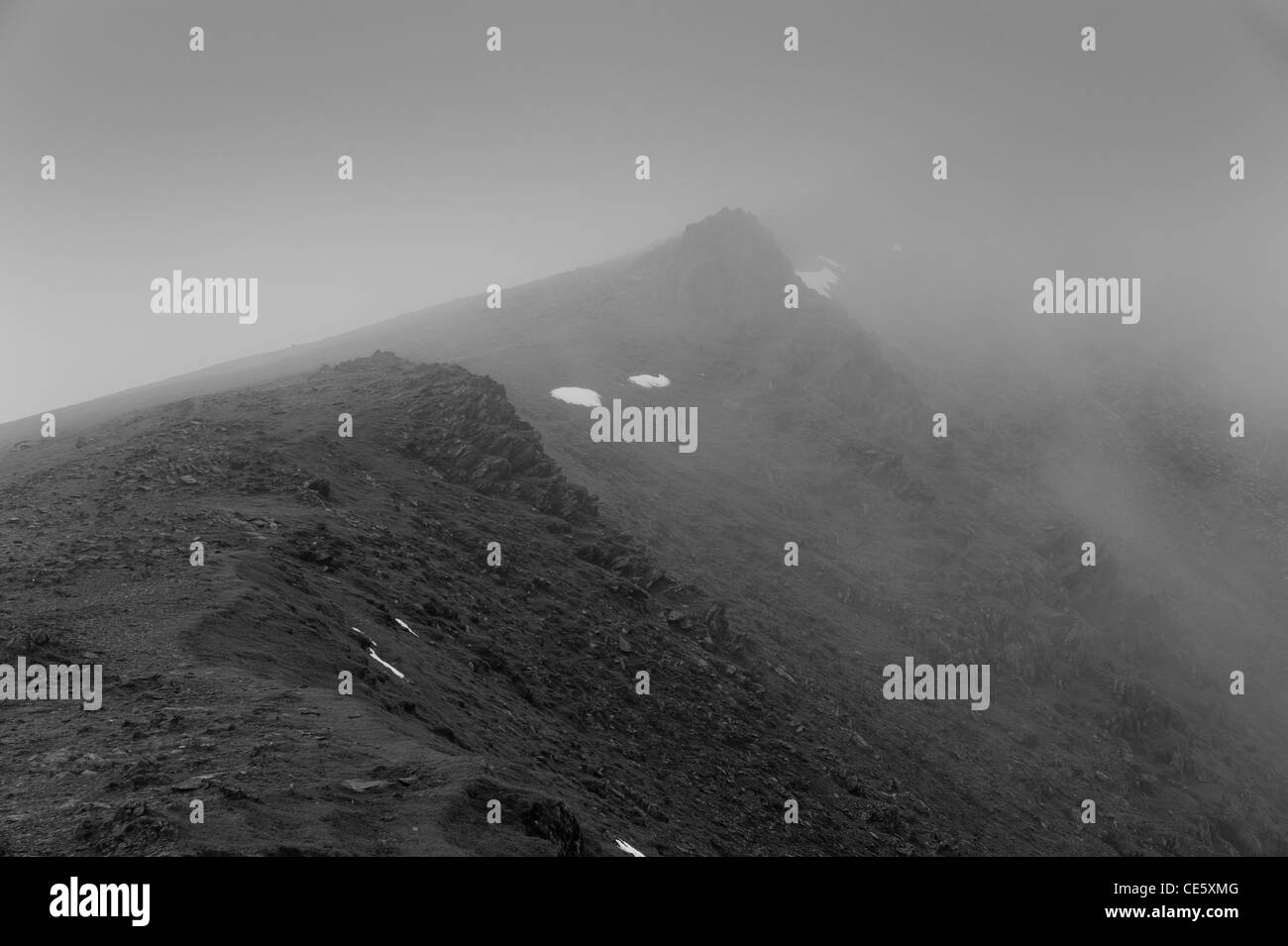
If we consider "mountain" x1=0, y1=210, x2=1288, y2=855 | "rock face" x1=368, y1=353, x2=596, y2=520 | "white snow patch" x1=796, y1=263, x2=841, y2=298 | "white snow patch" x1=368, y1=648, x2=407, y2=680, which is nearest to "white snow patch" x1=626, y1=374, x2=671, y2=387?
"mountain" x1=0, y1=210, x2=1288, y2=855

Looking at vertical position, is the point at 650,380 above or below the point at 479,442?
above

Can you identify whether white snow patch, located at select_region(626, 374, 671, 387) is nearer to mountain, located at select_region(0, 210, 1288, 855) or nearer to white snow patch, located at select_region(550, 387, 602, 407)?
mountain, located at select_region(0, 210, 1288, 855)

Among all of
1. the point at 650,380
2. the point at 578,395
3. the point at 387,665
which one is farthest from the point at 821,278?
the point at 387,665

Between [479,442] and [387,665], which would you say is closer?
[387,665]

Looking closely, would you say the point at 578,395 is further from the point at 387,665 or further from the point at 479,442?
the point at 387,665

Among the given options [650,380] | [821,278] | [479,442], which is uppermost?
[821,278]
